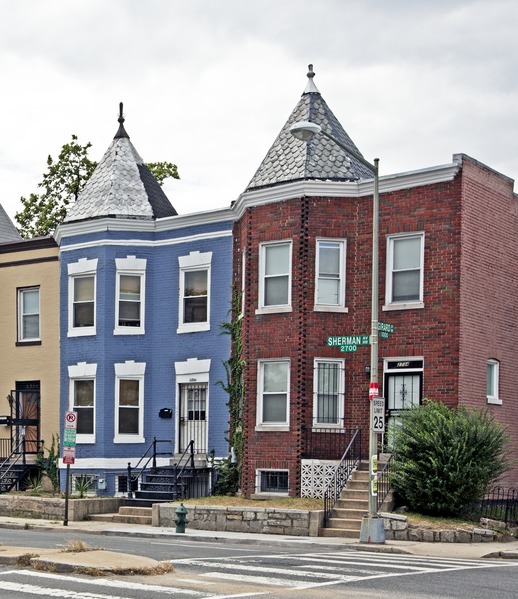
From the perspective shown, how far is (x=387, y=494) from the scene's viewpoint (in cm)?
2300

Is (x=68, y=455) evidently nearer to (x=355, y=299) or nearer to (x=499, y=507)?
(x=355, y=299)

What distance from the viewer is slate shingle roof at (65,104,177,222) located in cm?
3170

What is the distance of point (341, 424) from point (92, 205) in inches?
435

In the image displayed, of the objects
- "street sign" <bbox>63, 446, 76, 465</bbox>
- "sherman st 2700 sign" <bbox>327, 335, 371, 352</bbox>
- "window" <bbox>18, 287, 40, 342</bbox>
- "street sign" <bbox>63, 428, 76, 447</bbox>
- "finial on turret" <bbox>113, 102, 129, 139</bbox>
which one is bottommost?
"street sign" <bbox>63, 446, 76, 465</bbox>

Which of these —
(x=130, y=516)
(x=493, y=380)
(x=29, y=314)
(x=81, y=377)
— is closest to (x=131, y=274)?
(x=81, y=377)

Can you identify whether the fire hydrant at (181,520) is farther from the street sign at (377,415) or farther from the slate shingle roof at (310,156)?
the slate shingle roof at (310,156)

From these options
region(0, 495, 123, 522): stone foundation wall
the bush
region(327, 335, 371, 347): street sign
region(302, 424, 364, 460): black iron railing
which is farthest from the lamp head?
region(0, 495, 123, 522): stone foundation wall

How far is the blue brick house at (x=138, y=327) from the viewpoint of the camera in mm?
30047

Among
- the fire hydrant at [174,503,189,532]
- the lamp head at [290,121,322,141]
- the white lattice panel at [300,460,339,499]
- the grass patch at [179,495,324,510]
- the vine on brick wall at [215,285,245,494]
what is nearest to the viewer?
the lamp head at [290,121,322,141]

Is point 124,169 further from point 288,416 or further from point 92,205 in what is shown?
point 288,416

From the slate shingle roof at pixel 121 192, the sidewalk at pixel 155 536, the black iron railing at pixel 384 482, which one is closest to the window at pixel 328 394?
the black iron railing at pixel 384 482

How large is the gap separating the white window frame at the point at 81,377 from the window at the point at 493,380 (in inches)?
456

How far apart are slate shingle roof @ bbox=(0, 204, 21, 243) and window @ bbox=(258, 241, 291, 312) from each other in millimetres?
15941

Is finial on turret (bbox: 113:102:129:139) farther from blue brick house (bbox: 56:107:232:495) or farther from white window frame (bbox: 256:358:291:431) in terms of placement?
white window frame (bbox: 256:358:291:431)
